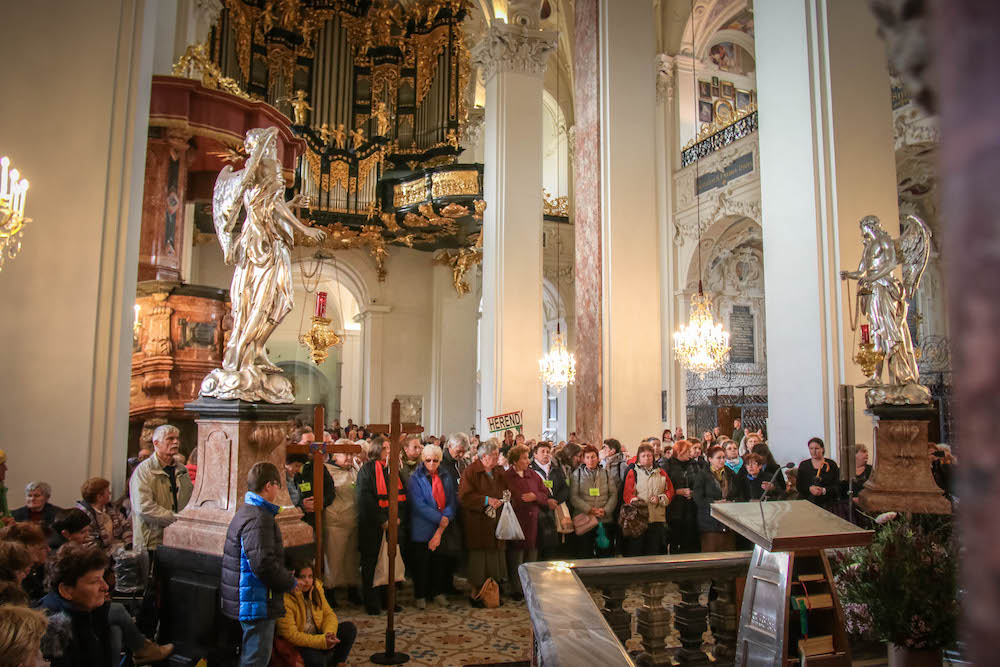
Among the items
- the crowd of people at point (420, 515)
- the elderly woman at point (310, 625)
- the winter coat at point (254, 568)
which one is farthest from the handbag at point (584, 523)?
the winter coat at point (254, 568)

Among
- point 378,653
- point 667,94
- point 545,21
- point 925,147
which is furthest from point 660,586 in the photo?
point 545,21

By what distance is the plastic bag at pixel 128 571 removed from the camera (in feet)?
15.1

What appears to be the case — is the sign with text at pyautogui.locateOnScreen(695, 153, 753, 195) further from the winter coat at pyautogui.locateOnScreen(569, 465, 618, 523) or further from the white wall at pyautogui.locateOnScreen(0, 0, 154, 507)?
the white wall at pyautogui.locateOnScreen(0, 0, 154, 507)

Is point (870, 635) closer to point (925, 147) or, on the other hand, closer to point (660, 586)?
point (660, 586)

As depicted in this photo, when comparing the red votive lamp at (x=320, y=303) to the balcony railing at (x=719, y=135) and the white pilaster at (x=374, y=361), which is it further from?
the balcony railing at (x=719, y=135)

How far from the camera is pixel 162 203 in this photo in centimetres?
936

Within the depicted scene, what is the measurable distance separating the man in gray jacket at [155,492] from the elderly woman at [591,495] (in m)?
3.60

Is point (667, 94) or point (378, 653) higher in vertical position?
point (667, 94)

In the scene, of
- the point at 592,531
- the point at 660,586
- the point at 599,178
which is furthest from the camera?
the point at 599,178

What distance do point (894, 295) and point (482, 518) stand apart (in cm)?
385

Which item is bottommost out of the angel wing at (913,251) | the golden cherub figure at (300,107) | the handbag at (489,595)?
the handbag at (489,595)

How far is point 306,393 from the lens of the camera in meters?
24.2

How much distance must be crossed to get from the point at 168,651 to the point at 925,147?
12699 millimetres

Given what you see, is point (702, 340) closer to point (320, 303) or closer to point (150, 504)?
point (320, 303)
